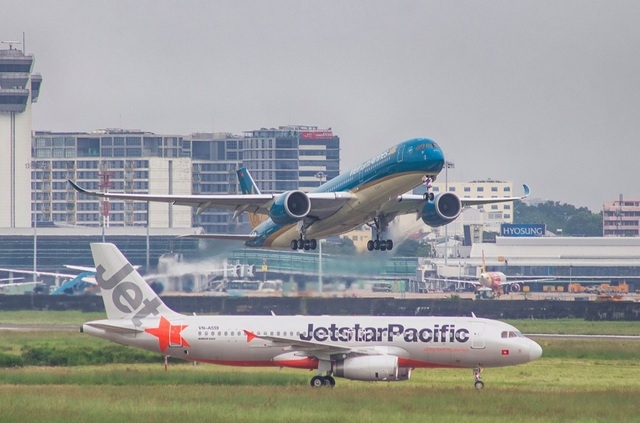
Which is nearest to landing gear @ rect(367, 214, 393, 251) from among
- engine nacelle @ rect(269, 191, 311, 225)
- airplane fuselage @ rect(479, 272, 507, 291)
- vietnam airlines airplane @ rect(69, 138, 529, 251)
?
vietnam airlines airplane @ rect(69, 138, 529, 251)

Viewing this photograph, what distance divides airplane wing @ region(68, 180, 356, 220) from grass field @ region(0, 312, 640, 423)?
6.57m

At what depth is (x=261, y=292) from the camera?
98.1 meters

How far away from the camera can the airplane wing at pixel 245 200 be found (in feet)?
176

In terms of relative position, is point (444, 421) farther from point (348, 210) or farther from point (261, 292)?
point (261, 292)

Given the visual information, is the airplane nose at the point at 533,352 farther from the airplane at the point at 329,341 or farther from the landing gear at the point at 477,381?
the landing gear at the point at 477,381

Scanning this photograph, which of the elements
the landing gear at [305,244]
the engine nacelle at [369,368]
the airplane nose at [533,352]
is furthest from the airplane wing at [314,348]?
the landing gear at [305,244]

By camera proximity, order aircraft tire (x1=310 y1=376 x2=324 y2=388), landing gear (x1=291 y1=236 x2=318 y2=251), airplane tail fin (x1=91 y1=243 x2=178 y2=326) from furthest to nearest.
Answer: landing gear (x1=291 y1=236 x2=318 y2=251) < airplane tail fin (x1=91 y1=243 x2=178 y2=326) < aircraft tire (x1=310 y1=376 x2=324 y2=388)

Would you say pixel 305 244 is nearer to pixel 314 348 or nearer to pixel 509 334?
pixel 314 348

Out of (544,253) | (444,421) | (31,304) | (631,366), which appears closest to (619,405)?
(444,421)

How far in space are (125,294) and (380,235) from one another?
41.7 feet

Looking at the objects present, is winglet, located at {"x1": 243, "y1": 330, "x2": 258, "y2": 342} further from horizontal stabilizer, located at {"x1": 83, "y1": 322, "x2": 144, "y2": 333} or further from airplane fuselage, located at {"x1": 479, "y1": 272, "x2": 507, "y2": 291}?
airplane fuselage, located at {"x1": 479, "y1": 272, "x2": 507, "y2": 291}

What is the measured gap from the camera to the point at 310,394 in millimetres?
41812

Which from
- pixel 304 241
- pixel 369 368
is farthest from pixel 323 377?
pixel 304 241

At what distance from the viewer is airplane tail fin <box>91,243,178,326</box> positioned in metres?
49.4
